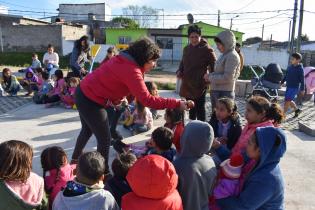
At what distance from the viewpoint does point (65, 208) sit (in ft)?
7.87

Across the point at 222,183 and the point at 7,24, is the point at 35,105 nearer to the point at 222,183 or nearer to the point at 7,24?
the point at 222,183

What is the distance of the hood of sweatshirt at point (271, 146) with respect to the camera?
2438mm

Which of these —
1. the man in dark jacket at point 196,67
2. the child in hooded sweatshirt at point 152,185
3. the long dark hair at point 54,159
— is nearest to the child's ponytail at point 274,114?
the child in hooded sweatshirt at point 152,185

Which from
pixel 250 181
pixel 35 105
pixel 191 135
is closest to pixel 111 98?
pixel 191 135

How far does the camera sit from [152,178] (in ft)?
7.56

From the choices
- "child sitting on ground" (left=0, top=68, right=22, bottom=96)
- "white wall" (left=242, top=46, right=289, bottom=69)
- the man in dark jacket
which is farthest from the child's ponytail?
"white wall" (left=242, top=46, right=289, bottom=69)

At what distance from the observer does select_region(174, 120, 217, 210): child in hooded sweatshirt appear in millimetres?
2746

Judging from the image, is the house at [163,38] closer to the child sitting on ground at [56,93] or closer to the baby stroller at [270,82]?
the baby stroller at [270,82]

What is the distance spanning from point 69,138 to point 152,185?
12.9ft

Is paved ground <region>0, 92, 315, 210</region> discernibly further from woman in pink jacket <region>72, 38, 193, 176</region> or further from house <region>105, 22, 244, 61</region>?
house <region>105, 22, 244, 61</region>

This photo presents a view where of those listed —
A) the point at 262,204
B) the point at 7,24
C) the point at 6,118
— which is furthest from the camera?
the point at 7,24

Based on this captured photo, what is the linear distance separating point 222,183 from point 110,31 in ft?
119

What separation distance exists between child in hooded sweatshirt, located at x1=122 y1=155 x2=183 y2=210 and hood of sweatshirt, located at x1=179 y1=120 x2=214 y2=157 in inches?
16.8

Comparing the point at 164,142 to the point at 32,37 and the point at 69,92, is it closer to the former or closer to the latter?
the point at 69,92
